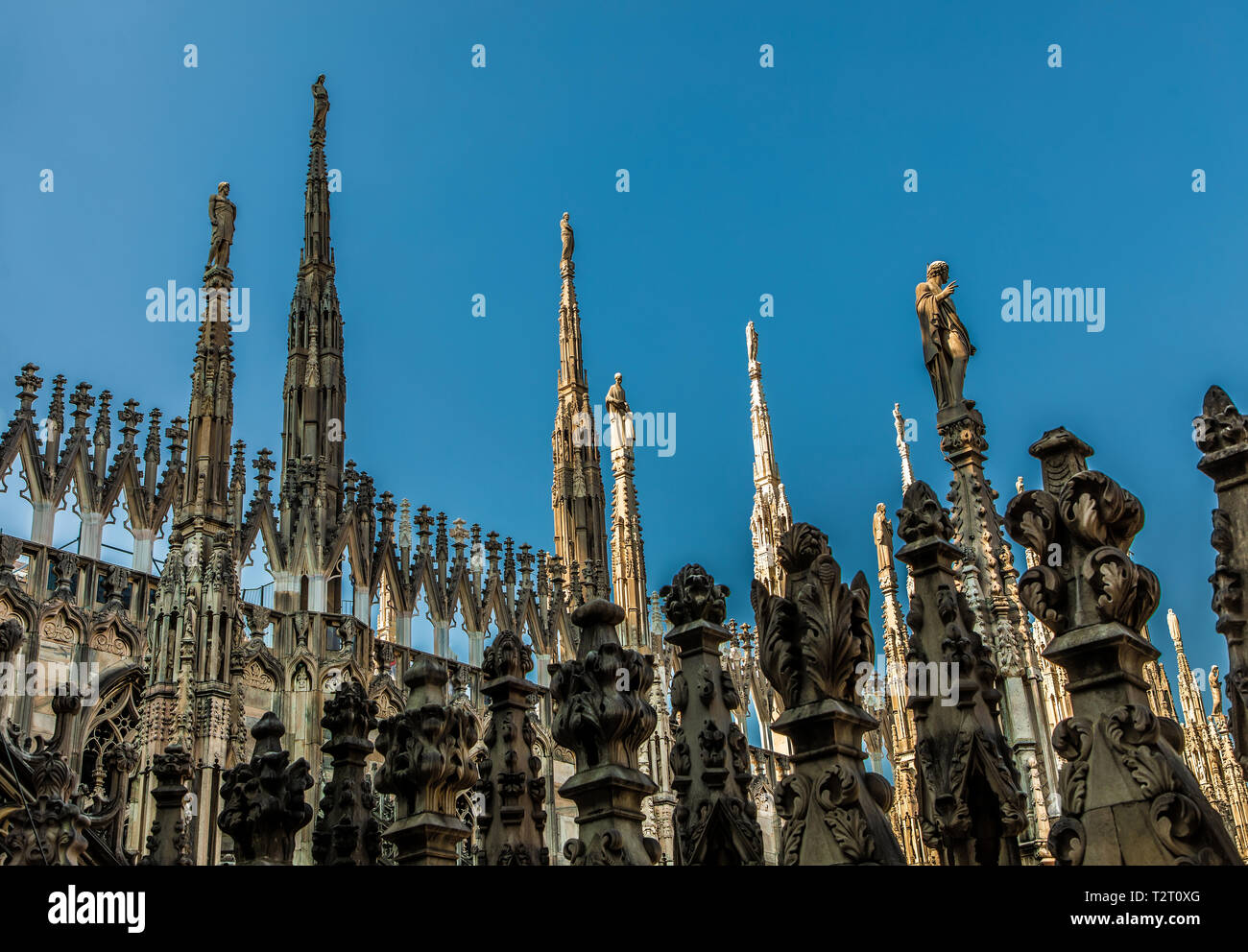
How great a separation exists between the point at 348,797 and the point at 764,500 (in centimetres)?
3015

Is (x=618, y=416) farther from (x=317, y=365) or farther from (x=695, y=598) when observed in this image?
(x=695, y=598)

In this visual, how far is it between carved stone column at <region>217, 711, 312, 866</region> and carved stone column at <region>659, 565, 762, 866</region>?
294 centimetres

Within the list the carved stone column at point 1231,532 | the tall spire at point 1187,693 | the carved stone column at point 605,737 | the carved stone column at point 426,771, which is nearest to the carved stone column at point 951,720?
the carved stone column at point 1231,532

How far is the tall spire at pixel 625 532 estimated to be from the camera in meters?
34.2

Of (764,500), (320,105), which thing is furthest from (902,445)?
(320,105)

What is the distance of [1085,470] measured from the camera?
6.05 meters

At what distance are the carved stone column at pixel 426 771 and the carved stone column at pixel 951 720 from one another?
3713mm

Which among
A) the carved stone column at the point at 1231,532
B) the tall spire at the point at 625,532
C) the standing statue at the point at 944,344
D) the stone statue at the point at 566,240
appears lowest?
the carved stone column at the point at 1231,532

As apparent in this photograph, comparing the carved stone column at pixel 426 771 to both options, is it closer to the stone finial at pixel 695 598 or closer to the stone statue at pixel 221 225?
the stone finial at pixel 695 598

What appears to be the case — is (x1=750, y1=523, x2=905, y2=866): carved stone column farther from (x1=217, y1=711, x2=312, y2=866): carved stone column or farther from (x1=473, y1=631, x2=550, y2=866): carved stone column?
(x1=217, y1=711, x2=312, y2=866): carved stone column

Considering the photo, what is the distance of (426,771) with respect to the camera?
31.6ft
